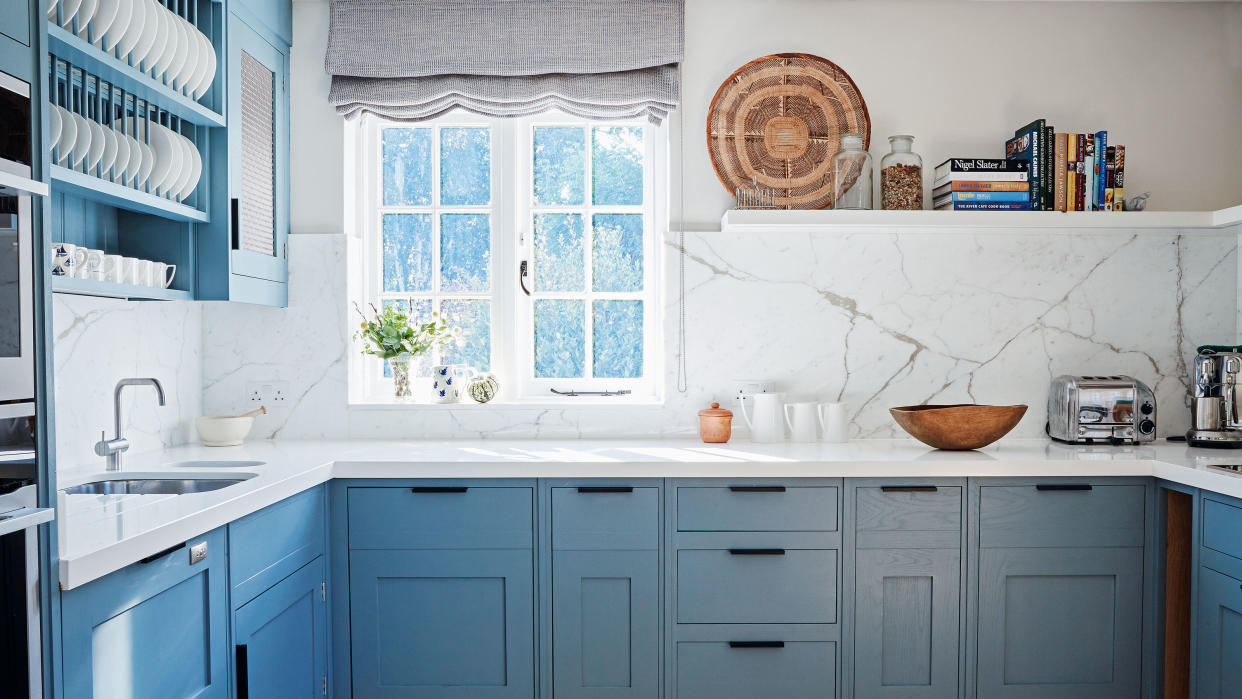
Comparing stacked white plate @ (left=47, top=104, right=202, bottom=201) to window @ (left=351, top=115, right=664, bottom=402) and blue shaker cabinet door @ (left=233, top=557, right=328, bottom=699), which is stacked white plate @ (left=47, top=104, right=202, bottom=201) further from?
blue shaker cabinet door @ (left=233, top=557, right=328, bottom=699)

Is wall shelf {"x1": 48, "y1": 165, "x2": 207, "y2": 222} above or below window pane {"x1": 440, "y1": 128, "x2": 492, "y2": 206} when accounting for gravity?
below

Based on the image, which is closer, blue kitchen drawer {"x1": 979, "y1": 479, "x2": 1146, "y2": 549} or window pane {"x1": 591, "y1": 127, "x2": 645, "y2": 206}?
blue kitchen drawer {"x1": 979, "y1": 479, "x2": 1146, "y2": 549}

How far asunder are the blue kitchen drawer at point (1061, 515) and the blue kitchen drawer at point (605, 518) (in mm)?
980

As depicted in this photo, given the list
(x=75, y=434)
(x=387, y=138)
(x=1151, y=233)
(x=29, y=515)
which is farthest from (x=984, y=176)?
(x=75, y=434)

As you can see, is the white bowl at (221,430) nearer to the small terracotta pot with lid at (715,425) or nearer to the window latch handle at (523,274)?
the window latch handle at (523,274)

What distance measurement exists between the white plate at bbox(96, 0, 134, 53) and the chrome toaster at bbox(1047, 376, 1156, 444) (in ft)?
9.73

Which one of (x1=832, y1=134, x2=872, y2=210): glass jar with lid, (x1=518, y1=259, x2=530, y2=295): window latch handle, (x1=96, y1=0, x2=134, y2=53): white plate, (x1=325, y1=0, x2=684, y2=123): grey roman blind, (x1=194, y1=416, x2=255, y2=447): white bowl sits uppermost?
(x1=325, y1=0, x2=684, y2=123): grey roman blind

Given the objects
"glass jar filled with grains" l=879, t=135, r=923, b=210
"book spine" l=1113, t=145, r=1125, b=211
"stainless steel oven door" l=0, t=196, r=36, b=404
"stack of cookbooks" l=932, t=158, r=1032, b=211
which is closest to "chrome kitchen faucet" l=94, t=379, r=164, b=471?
"stainless steel oven door" l=0, t=196, r=36, b=404

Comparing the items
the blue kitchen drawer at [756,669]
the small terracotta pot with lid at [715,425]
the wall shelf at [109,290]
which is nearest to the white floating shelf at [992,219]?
the small terracotta pot with lid at [715,425]

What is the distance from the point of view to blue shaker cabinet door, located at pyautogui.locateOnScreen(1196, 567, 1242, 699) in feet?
6.49

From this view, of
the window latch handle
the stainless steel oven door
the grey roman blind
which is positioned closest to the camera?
the stainless steel oven door

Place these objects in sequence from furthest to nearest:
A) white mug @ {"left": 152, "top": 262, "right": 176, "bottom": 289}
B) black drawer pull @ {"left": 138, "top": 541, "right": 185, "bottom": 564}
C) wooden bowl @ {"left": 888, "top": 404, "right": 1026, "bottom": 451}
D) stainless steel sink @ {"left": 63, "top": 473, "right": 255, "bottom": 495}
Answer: wooden bowl @ {"left": 888, "top": 404, "right": 1026, "bottom": 451}
white mug @ {"left": 152, "top": 262, "right": 176, "bottom": 289}
stainless steel sink @ {"left": 63, "top": 473, "right": 255, "bottom": 495}
black drawer pull @ {"left": 138, "top": 541, "right": 185, "bottom": 564}

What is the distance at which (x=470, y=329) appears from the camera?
2.94m

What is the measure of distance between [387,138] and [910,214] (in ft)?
6.39
